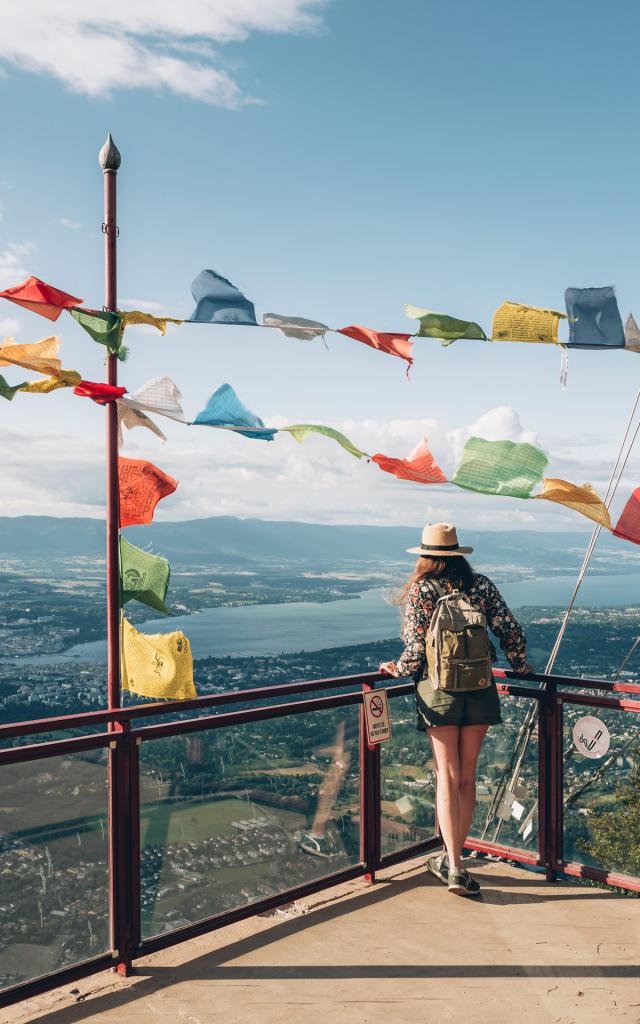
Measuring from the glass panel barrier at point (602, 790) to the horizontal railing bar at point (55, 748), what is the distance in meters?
2.48

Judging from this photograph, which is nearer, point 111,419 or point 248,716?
point 248,716

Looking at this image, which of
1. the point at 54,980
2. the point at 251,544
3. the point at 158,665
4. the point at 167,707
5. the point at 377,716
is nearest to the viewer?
the point at 54,980

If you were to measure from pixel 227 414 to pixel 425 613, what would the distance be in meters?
1.52

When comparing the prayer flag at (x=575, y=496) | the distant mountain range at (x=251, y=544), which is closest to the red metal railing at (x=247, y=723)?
the prayer flag at (x=575, y=496)

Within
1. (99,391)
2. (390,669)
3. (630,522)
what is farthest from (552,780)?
(99,391)

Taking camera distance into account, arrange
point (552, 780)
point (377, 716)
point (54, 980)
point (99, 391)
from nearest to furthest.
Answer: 1. point (54, 980)
2. point (99, 391)
3. point (377, 716)
4. point (552, 780)

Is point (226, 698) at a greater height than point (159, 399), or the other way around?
point (159, 399)

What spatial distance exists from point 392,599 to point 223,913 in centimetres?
167

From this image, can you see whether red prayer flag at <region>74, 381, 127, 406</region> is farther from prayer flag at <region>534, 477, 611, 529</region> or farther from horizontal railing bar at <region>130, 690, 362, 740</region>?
prayer flag at <region>534, 477, 611, 529</region>

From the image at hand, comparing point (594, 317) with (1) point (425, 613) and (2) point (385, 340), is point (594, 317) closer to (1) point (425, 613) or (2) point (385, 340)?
(2) point (385, 340)

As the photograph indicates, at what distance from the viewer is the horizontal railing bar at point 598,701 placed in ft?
14.0

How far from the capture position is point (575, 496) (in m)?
4.48

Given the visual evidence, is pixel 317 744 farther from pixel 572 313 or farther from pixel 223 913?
pixel 572 313

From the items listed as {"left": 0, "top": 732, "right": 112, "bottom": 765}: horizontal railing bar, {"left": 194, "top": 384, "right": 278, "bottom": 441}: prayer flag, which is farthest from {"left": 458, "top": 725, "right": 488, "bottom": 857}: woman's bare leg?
{"left": 194, "top": 384, "right": 278, "bottom": 441}: prayer flag
